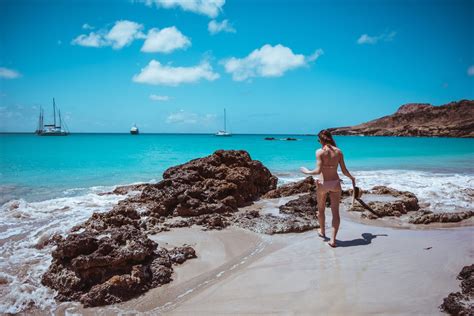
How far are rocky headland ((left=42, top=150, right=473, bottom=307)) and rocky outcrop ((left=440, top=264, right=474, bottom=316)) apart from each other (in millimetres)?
2882

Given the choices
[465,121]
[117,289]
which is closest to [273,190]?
[117,289]

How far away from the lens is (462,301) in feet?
10.1

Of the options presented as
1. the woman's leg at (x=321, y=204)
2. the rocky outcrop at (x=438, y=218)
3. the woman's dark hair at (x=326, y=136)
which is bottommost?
the rocky outcrop at (x=438, y=218)

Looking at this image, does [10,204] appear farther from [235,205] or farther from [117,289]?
[117,289]

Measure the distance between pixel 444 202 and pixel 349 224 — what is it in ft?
13.5

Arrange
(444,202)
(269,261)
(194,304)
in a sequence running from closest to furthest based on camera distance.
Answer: (194,304) < (269,261) < (444,202)

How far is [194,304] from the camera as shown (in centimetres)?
344

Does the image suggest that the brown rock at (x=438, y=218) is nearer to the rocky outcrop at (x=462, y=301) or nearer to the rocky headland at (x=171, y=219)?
the rocky headland at (x=171, y=219)

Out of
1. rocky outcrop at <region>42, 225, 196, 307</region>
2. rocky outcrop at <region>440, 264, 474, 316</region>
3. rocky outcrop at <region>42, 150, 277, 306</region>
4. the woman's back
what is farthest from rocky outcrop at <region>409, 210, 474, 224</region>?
rocky outcrop at <region>42, 225, 196, 307</region>

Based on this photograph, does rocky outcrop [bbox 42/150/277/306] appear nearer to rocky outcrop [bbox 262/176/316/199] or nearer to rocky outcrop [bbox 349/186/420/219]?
rocky outcrop [bbox 262/176/316/199]

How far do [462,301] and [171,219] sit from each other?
17.3 feet

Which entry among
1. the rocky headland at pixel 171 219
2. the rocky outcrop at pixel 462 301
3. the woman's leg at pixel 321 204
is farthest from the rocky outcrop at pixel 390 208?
the rocky outcrop at pixel 462 301

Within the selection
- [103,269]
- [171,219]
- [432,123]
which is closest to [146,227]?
[171,219]

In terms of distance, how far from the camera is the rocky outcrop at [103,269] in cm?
363
